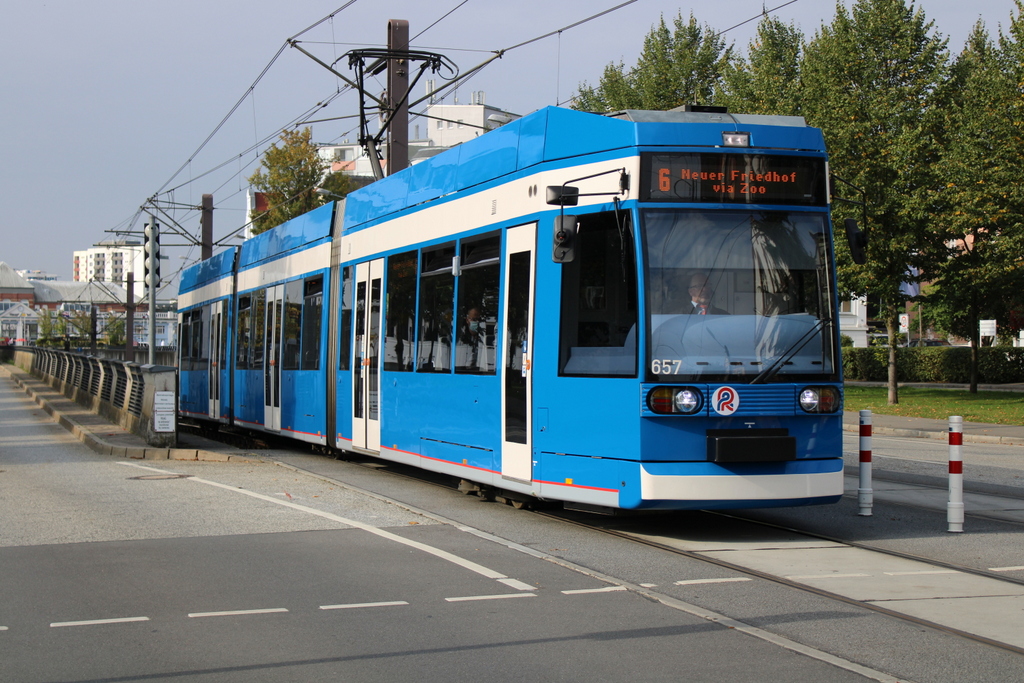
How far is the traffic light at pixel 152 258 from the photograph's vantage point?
19438 mm

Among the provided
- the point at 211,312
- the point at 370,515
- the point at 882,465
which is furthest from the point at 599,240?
the point at 211,312

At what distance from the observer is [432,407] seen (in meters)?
11.8

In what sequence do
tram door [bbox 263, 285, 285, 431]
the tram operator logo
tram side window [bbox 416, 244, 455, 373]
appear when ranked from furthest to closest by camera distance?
tram door [bbox 263, 285, 285, 431]
tram side window [bbox 416, 244, 455, 373]
the tram operator logo

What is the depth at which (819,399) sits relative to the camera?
877 centimetres

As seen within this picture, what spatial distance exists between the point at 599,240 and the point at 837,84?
2476cm

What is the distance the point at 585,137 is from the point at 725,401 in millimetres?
2528

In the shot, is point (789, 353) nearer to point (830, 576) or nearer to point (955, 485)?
point (830, 576)

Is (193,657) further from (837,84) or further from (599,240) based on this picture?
(837,84)

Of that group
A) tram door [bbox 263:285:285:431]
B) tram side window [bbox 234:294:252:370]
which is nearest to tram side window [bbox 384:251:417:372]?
tram door [bbox 263:285:285:431]

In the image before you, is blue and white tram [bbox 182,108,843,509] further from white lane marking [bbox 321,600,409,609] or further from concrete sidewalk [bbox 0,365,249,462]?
concrete sidewalk [bbox 0,365,249,462]

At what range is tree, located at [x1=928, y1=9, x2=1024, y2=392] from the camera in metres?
25.4

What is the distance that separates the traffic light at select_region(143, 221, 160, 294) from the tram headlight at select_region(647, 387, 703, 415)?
43.5ft

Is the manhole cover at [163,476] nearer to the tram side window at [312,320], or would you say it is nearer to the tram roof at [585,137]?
the tram side window at [312,320]

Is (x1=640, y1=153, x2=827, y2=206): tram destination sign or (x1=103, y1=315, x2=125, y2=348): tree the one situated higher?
(x1=103, y1=315, x2=125, y2=348): tree
